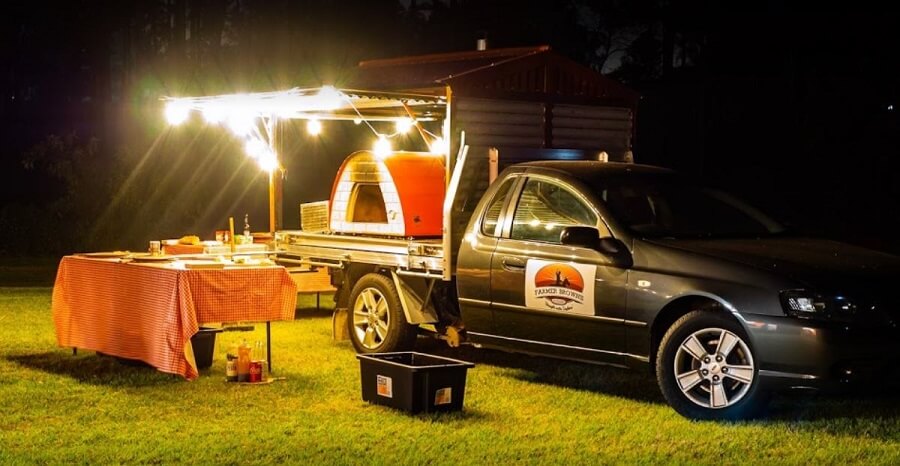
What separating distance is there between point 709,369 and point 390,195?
3.94m

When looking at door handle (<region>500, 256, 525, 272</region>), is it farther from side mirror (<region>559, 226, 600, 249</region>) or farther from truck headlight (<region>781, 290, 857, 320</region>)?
truck headlight (<region>781, 290, 857, 320</region>)

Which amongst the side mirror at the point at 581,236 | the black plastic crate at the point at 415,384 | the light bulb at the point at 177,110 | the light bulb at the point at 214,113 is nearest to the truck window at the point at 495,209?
the side mirror at the point at 581,236

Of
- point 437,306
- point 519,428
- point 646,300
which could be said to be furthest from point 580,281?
point 437,306

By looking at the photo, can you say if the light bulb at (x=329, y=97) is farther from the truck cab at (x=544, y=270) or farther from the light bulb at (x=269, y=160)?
the truck cab at (x=544, y=270)

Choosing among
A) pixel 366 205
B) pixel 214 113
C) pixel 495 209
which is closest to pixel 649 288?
pixel 495 209

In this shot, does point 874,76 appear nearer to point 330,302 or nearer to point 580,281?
point 330,302

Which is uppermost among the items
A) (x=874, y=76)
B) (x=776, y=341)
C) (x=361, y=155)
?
(x=874, y=76)

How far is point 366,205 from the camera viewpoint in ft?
39.5

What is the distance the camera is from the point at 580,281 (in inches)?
355

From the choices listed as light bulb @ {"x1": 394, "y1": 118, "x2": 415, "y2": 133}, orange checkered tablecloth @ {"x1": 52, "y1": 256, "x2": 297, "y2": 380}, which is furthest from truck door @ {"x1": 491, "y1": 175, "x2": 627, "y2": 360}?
light bulb @ {"x1": 394, "y1": 118, "x2": 415, "y2": 133}

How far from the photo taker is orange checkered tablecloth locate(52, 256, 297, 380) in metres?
9.75

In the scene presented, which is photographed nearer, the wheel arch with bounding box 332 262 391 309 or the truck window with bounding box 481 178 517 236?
the truck window with bounding box 481 178 517 236

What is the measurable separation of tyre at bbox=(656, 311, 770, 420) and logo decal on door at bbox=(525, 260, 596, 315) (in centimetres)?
72

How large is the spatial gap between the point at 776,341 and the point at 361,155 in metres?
5.05
